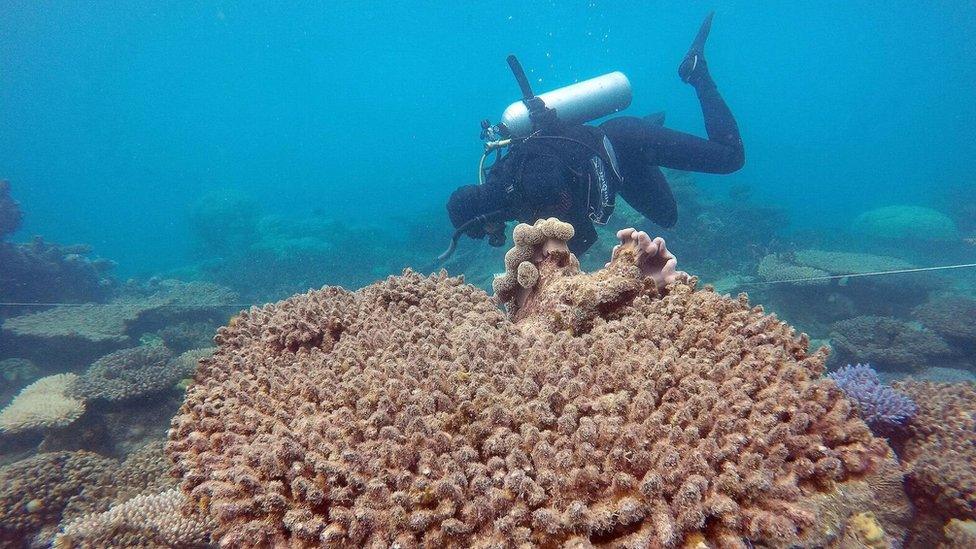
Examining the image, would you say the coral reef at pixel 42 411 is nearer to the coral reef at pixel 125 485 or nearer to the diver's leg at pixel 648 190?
the coral reef at pixel 125 485

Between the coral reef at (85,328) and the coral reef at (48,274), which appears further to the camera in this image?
the coral reef at (48,274)

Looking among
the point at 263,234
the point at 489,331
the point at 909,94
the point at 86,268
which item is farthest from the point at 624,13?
the point at 489,331

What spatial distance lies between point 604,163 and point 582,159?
41 cm

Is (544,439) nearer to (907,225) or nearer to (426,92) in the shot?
(907,225)

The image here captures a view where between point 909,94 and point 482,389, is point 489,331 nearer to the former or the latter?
point 482,389

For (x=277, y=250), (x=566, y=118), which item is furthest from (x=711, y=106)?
(x=277, y=250)

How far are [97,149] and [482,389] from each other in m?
160

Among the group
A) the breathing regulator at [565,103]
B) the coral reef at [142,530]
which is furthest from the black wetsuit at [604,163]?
the coral reef at [142,530]

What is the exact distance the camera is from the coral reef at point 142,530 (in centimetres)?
290

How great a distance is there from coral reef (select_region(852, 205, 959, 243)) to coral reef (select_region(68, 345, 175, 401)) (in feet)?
105

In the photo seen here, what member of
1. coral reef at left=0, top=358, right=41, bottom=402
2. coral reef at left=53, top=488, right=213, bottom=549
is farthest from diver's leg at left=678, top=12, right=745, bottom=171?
coral reef at left=0, top=358, right=41, bottom=402

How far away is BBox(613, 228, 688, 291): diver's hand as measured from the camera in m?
3.14

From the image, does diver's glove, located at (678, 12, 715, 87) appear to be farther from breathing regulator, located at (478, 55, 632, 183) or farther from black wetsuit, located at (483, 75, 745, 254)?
breathing regulator, located at (478, 55, 632, 183)

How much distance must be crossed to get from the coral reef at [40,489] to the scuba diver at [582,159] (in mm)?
4901
